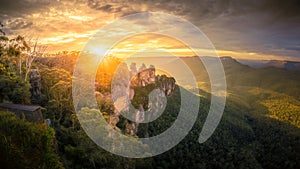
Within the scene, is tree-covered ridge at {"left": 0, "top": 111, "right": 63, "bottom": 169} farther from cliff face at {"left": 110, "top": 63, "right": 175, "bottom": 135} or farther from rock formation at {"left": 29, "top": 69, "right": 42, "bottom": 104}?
cliff face at {"left": 110, "top": 63, "right": 175, "bottom": 135}

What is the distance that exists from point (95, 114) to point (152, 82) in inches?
1437

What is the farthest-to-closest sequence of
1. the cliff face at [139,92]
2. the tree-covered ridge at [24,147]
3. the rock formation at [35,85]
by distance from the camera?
the cliff face at [139,92] → the rock formation at [35,85] → the tree-covered ridge at [24,147]

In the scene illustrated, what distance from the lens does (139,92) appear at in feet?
150

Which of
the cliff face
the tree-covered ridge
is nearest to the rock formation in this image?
the cliff face

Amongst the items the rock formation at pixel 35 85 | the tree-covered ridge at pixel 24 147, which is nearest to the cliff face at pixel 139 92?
the rock formation at pixel 35 85

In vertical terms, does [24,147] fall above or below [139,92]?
above

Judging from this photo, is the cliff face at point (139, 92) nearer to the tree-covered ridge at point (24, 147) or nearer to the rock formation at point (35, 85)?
the rock formation at point (35, 85)

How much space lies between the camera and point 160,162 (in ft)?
113

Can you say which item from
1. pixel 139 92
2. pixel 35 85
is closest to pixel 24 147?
pixel 35 85

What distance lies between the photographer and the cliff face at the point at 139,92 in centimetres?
3244

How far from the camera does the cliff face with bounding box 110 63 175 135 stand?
32438 mm

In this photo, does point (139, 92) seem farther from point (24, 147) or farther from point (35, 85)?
point (24, 147)

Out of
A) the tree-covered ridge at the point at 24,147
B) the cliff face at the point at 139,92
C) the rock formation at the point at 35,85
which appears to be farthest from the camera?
the cliff face at the point at 139,92

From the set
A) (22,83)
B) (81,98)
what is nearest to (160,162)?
(81,98)
